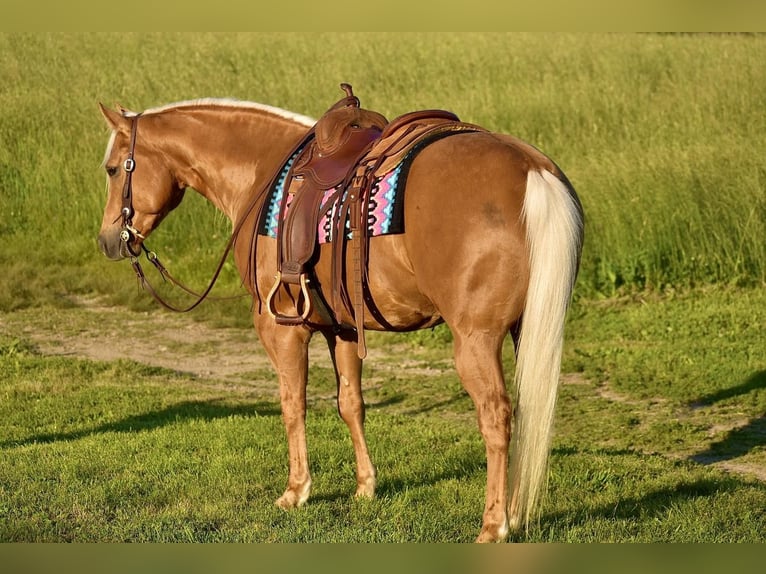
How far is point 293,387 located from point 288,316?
1.22ft

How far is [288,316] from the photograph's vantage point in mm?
4844

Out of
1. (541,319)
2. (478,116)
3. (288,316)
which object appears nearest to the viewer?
(541,319)

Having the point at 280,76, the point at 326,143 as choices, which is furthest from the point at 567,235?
the point at 280,76

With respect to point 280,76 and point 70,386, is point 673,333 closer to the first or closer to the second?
point 70,386

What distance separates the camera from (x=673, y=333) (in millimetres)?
9242

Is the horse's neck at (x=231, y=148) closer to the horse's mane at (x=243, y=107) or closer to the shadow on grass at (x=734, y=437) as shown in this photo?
the horse's mane at (x=243, y=107)

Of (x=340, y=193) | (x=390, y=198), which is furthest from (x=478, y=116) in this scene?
(x=390, y=198)

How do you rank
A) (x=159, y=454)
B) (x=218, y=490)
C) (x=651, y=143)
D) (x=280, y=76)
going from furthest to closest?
(x=280, y=76) < (x=651, y=143) < (x=159, y=454) < (x=218, y=490)

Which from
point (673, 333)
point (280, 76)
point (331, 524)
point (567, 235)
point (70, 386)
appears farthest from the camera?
point (280, 76)

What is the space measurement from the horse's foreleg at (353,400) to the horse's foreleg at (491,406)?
1090mm

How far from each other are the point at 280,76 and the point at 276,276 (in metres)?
10.3

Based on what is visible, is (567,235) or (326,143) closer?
(567,235)

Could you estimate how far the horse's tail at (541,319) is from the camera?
401 centimetres

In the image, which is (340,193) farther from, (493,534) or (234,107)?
(493,534)
